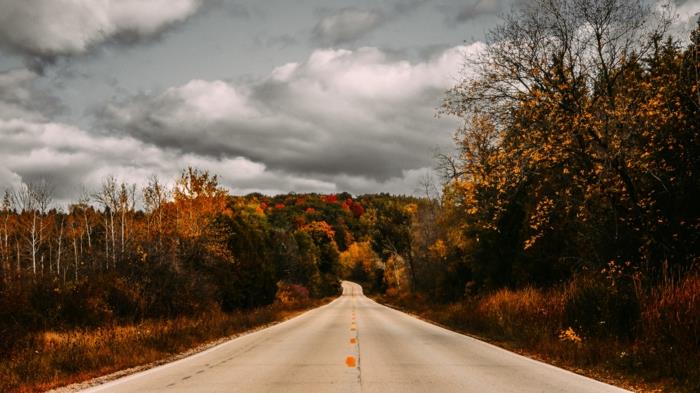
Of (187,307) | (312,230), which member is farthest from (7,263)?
(312,230)

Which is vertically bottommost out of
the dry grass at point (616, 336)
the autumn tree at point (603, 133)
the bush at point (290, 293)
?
the bush at point (290, 293)

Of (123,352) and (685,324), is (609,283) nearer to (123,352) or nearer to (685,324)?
(685,324)

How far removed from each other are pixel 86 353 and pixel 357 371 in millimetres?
6074

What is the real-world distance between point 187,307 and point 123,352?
10641 mm

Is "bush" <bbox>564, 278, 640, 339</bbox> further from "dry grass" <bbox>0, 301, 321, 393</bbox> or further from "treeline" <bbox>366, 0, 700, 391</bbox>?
"dry grass" <bbox>0, 301, 321, 393</bbox>

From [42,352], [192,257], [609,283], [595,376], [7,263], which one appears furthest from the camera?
[192,257]

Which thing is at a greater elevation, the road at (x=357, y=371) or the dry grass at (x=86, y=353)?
the dry grass at (x=86, y=353)

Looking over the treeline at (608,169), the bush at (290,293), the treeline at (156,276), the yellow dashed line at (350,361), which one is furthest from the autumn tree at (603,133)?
the bush at (290,293)

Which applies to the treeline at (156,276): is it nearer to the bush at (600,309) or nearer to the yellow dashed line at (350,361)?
the yellow dashed line at (350,361)

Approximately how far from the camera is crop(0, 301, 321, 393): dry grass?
8.95 m

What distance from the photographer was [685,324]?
911 centimetres

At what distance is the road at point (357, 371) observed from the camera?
24.7 feet

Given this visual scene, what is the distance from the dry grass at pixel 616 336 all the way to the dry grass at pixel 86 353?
910 cm

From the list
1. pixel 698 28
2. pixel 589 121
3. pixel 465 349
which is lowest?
pixel 465 349
